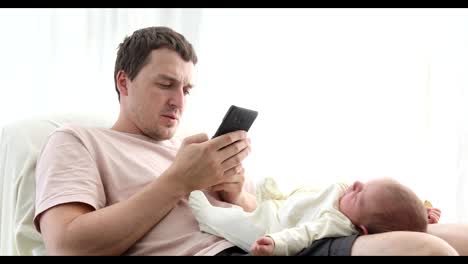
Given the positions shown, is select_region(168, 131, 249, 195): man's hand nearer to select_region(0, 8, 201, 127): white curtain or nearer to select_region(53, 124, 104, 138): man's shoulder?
select_region(53, 124, 104, 138): man's shoulder

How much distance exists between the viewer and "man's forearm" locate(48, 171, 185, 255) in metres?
1.24

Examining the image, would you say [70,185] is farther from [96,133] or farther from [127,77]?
[127,77]

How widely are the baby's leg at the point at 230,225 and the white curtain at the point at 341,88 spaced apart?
101 centimetres

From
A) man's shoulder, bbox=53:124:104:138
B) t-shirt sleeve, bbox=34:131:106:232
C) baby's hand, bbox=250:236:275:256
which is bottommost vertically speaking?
baby's hand, bbox=250:236:275:256

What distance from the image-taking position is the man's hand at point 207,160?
1.37 metres

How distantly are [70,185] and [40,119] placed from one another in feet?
1.40

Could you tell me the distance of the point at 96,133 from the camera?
4.95 feet

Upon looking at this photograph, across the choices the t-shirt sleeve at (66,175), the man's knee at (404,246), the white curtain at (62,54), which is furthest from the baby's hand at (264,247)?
the white curtain at (62,54)

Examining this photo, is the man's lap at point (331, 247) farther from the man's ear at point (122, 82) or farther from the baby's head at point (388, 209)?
the man's ear at point (122, 82)

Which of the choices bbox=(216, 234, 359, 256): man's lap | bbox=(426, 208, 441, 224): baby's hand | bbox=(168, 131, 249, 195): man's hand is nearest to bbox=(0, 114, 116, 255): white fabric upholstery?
bbox=(168, 131, 249, 195): man's hand

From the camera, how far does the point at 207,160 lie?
1395 mm

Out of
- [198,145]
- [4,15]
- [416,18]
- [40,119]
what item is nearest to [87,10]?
[4,15]

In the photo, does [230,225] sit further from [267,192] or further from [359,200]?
[359,200]

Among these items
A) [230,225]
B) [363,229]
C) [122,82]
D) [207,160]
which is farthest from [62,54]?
[363,229]
